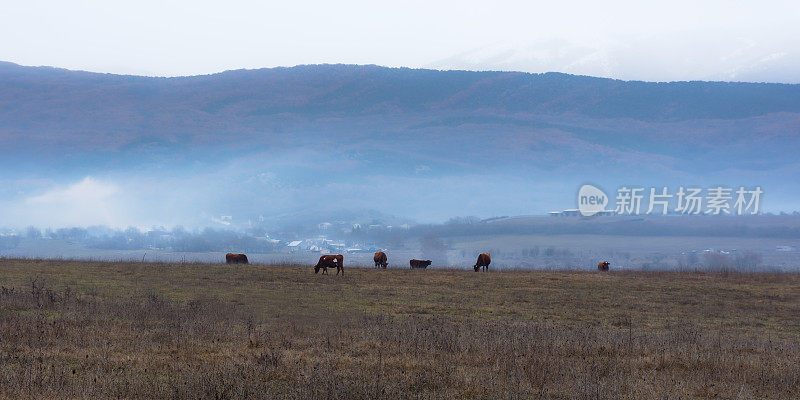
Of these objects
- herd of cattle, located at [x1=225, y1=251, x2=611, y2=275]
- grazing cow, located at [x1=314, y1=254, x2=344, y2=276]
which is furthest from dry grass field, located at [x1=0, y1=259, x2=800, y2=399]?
herd of cattle, located at [x1=225, y1=251, x2=611, y2=275]

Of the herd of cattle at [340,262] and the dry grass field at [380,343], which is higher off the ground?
the herd of cattle at [340,262]

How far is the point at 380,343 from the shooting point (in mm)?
16672

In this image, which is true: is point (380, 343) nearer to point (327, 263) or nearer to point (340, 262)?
point (327, 263)

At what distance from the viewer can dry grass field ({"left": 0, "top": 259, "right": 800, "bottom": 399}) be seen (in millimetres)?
12359

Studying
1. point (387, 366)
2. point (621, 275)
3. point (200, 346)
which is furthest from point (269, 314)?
point (621, 275)

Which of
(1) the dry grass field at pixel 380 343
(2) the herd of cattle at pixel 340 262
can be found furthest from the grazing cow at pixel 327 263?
(1) the dry grass field at pixel 380 343

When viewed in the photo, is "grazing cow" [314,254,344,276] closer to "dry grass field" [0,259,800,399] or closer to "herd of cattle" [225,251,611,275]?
"herd of cattle" [225,251,611,275]

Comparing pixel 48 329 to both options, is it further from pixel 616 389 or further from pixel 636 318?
pixel 636 318

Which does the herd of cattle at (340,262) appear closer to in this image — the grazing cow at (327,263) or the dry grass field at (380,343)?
the grazing cow at (327,263)

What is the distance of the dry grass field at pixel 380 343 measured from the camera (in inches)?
487

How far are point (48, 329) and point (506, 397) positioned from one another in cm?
1223

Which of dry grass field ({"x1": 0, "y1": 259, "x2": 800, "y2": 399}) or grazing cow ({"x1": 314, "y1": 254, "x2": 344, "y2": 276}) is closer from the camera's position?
dry grass field ({"x1": 0, "y1": 259, "x2": 800, "y2": 399})

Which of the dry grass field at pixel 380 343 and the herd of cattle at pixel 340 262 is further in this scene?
the herd of cattle at pixel 340 262

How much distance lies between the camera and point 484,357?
595 inches
